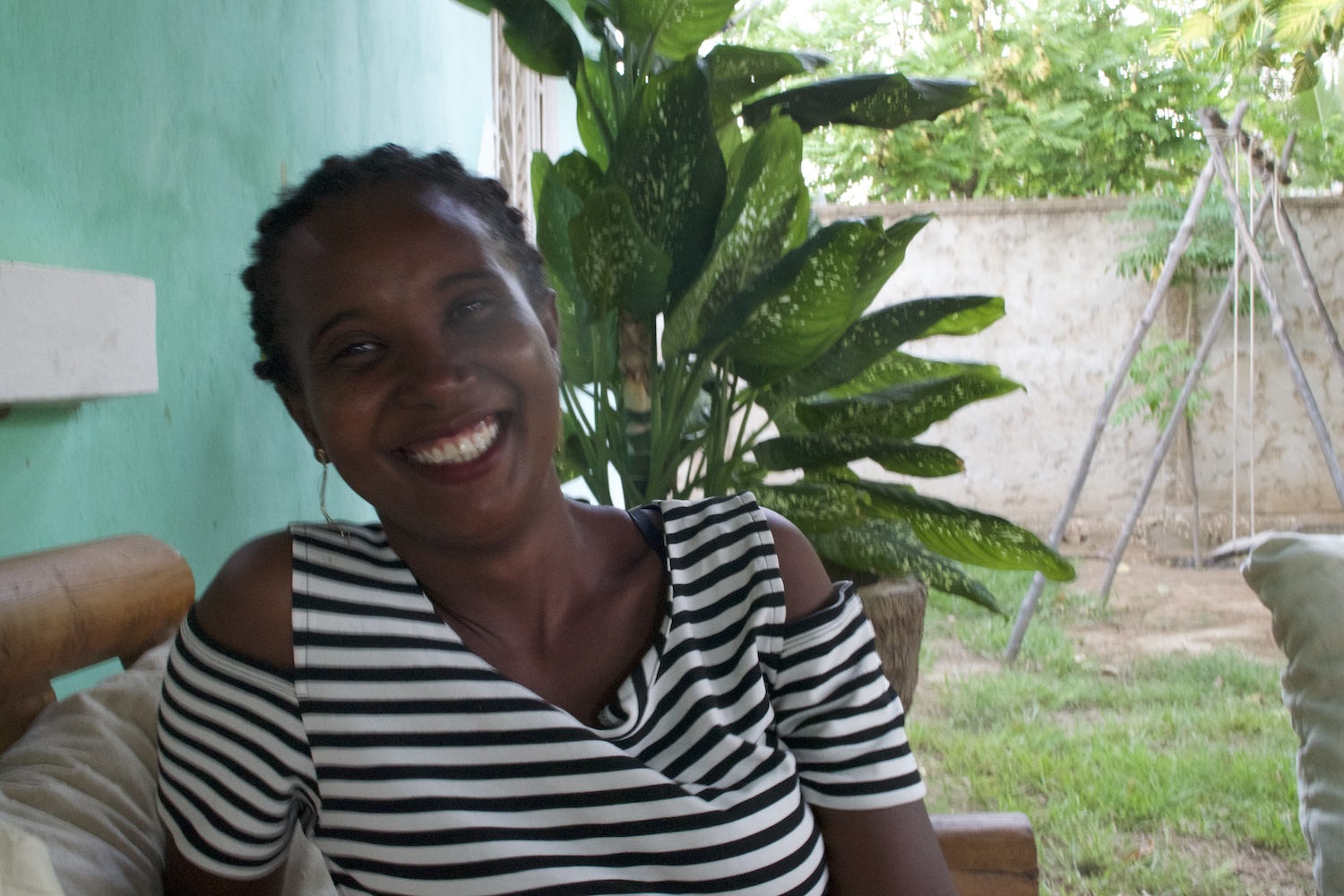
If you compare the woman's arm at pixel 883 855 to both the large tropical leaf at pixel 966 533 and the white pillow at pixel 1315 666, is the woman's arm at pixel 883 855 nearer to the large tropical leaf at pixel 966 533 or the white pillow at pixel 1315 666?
the white pillow at pixel 1315 666

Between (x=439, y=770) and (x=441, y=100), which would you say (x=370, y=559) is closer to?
(x=439, y=770)

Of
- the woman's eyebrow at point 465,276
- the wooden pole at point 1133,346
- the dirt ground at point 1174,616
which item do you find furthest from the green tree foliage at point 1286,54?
the woman's eyebrow at point 465,276

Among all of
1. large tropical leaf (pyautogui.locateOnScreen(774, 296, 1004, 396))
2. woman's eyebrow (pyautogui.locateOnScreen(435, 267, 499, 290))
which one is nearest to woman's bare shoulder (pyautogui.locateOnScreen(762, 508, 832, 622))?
woman's eyebrow (pyautogui.locateOnScreen(435, 267, 499, 290))

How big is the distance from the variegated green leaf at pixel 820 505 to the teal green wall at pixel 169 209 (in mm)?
782

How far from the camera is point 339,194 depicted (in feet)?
3.11

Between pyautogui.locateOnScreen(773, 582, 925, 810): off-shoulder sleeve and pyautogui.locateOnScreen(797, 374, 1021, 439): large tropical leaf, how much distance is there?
0.92 m

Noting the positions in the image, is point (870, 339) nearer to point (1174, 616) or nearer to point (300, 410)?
point (300, 410)

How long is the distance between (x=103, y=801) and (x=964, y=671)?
299cm

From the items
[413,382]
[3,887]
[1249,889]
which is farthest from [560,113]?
[3,887]

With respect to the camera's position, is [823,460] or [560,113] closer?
[823,460]

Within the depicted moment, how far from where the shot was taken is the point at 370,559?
0.96 m

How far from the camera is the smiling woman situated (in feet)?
2.88

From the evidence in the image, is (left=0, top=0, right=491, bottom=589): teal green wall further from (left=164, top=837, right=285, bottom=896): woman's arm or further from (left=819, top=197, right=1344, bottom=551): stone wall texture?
(left=819, top=197, right=1344, bottom=551): stone wall texture

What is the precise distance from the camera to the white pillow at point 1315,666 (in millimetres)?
1270
